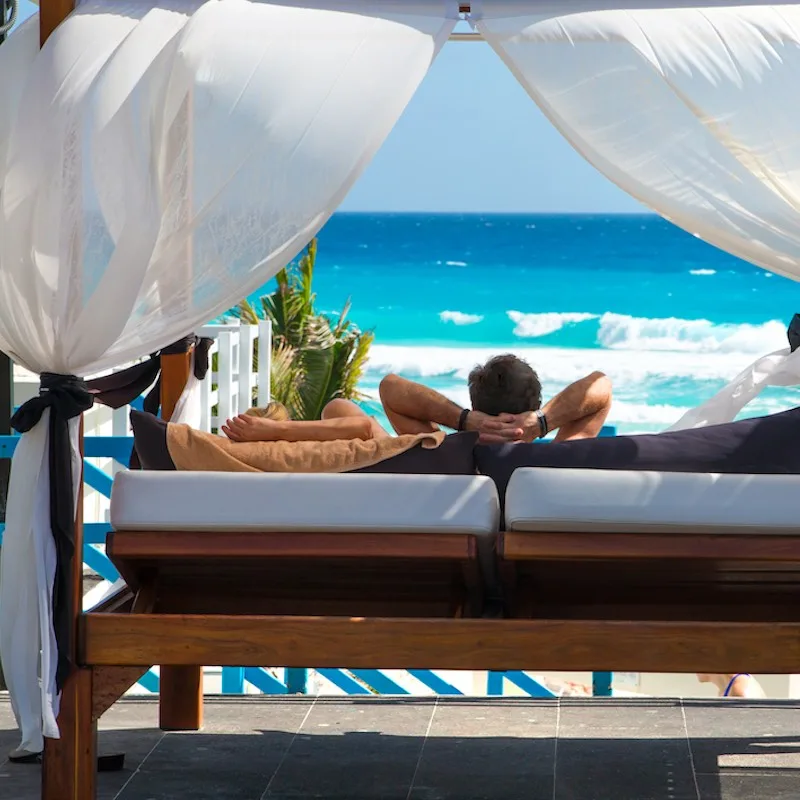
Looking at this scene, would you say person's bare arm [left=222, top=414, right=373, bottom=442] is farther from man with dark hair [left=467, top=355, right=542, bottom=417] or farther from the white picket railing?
the white picket railing

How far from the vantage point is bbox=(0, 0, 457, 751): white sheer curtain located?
3225 millimetres

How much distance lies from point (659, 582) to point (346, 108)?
1386mm

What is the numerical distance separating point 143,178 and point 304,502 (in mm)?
870

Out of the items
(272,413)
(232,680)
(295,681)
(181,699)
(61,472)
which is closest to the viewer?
(61,472)

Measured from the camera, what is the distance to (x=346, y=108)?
3.32 meters

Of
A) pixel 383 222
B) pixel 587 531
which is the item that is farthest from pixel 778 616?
pixel 383 222

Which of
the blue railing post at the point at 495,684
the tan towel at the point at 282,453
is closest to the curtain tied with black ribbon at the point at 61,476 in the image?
the tan towel at the point at 282,453

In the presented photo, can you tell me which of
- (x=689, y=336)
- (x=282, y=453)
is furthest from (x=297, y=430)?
(x=689, y=336)

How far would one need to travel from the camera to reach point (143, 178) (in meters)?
3.24

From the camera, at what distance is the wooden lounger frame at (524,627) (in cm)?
311

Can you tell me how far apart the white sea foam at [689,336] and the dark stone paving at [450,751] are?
24.4 meters

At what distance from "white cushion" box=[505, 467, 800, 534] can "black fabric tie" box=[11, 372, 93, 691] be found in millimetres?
1052

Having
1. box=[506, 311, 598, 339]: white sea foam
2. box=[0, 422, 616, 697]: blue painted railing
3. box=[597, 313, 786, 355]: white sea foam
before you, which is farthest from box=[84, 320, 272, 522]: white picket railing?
box=[506, 311, 598, 339]: white sea foam

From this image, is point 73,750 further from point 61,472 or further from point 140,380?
point 140,380
